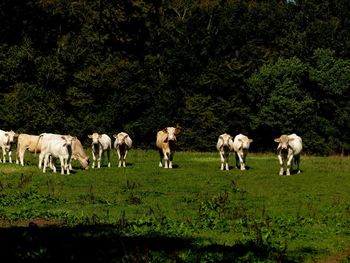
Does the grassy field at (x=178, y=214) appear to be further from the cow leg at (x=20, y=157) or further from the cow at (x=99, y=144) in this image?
the cow at (x=99, y=144)

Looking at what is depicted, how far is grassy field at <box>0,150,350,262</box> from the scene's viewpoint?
1244 cm

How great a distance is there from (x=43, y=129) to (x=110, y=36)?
159 feet

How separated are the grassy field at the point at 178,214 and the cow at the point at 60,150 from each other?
2.63 feet

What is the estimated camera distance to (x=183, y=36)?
Result: 65250 millimetres

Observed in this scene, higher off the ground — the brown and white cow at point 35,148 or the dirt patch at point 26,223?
the brown and white cow at point 35,148

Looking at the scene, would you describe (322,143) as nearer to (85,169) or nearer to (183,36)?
(183,36)

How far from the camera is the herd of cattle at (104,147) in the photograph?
32438 millimetres

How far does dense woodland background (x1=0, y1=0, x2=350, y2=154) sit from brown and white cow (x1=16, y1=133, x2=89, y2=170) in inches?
892

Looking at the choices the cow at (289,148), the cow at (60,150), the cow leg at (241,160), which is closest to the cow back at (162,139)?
the cow leg at (241,160)

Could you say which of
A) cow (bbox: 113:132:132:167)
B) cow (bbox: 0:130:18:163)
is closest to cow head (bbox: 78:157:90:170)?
cow (bbox: 113:132:132:167)

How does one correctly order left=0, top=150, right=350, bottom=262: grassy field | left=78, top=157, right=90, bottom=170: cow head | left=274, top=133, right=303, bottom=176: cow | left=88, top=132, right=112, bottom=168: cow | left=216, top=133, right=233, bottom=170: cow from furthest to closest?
left=88, top=132, right=112, bottom=168: cow < left=216, top=133, right=233, bottom=170: cow < left=78, top=157, right=90, bottom=170: cow head < left=274, top=133, right=303, bottom=176: cow < left=0, top=150, right=350, bottom=262: grassy field

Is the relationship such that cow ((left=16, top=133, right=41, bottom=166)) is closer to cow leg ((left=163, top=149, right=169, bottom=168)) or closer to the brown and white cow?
the brown and white cow

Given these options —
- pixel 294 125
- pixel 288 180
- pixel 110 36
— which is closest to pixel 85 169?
pixel 288 180

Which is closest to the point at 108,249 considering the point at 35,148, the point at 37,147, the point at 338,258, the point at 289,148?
the point at 338,258
